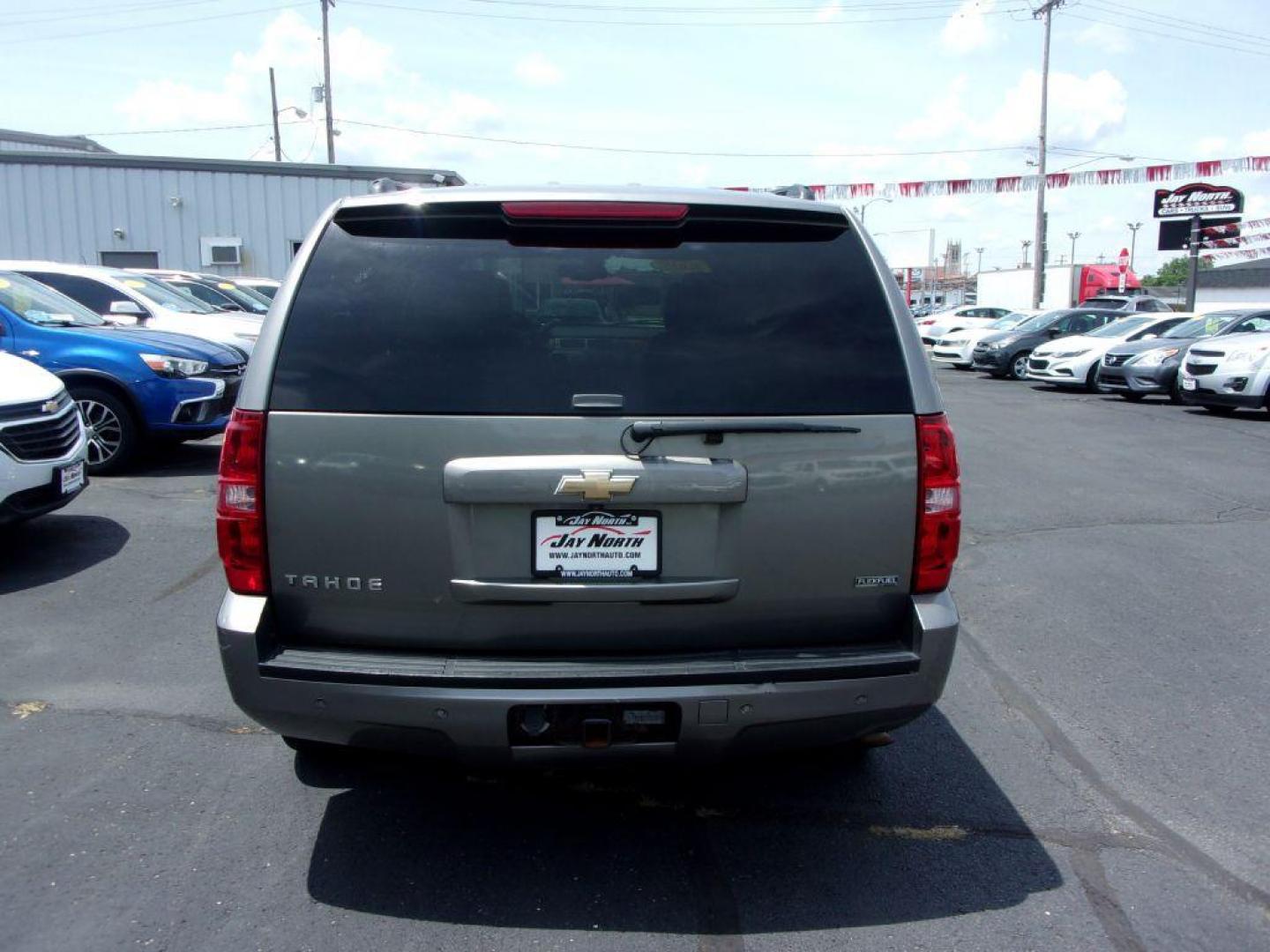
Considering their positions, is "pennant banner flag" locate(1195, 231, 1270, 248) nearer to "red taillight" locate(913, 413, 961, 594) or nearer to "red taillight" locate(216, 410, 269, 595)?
"red taillight" locate(913, 413, 961, 594)

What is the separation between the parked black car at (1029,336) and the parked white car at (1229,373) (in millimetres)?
6746

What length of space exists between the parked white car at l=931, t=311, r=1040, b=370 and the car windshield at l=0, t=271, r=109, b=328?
67.5 feet

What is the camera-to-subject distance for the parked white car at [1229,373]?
14648 millimetres

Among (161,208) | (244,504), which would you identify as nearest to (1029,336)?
(161,208)

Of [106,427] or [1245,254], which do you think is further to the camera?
[1245,254]

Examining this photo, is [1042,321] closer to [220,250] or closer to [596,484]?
[220,250]

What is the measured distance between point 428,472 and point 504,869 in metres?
1.29

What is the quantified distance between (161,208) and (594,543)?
85.5ft

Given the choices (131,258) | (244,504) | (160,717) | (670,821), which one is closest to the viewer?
(244,504)

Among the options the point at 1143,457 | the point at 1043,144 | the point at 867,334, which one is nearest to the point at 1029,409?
the point at 1143,457

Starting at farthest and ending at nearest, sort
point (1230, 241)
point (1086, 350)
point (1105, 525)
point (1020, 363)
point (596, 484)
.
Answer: point (1230, 241), point (1020, 363), point (1086, 350), point (1105, 525), point (596, 484)

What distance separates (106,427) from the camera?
9.30m

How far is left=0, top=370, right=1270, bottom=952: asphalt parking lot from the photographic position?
119 inches

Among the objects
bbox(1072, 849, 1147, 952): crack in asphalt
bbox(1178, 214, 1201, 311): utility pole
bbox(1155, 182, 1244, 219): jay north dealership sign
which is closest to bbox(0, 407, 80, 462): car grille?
bbox(1072, 849, 1147, 952): crack in asphalt
